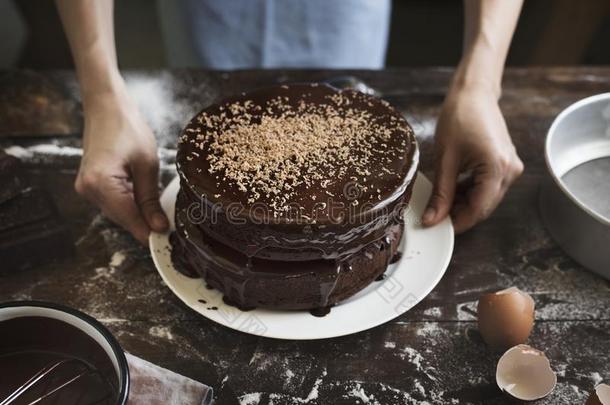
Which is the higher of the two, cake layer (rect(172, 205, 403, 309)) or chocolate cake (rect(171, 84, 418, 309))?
chocolate cake (rect(171, 84, 418, 309))

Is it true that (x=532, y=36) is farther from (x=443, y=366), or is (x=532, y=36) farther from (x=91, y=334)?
(x=91, y=334)

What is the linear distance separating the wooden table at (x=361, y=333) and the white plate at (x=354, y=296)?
0.04 m

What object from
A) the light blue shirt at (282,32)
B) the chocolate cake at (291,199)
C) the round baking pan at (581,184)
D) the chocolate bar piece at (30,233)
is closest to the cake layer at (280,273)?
the chocolate cake at (291,199)

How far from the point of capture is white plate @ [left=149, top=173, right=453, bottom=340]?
1.09 meters

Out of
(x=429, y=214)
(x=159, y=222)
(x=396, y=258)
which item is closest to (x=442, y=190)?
(x=429, y=214)

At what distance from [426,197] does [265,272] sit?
0.45 metres

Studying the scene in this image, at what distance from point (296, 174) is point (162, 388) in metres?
0.43

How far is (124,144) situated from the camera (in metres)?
1.26

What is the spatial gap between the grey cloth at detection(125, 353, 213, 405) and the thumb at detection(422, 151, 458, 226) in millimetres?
573

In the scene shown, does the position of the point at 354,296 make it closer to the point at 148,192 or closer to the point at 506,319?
the point at 506,319

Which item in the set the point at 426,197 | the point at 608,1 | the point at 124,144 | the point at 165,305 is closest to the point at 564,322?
the point at 426,197

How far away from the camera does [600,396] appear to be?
97 cm

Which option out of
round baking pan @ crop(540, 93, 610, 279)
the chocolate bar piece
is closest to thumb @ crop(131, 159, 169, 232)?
the chocolate bar piece

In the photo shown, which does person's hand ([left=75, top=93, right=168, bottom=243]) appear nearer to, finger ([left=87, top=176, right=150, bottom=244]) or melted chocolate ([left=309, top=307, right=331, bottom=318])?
finger ([left=87, top=176, right=150, bottom=244])
